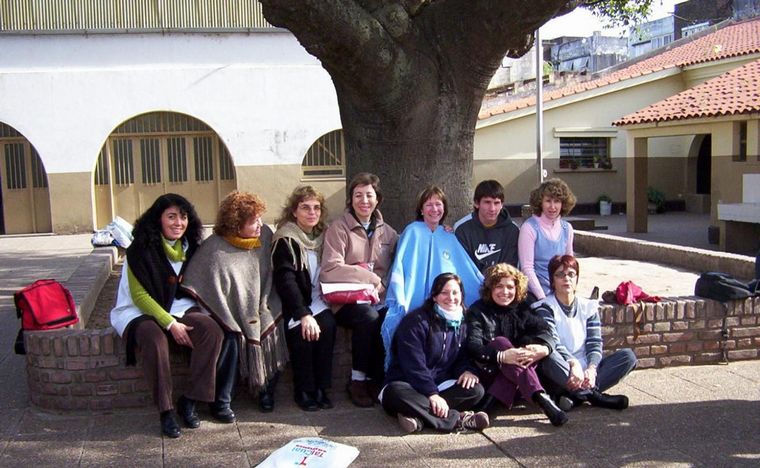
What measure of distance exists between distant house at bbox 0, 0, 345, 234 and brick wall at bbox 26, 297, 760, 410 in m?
14.2

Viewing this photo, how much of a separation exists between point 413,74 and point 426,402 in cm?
288

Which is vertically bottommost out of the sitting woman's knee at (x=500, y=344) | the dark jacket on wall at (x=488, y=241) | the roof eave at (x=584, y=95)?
the sitting woman's knee at (x=500, y=344)

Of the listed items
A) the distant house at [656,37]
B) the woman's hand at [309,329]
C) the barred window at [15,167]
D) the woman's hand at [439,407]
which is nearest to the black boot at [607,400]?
the woman's hand at [439,407]

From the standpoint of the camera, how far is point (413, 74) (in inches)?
258

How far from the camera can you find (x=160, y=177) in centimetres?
1969

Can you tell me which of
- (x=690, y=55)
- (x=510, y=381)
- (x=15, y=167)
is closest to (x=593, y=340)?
(x=510, y=381)

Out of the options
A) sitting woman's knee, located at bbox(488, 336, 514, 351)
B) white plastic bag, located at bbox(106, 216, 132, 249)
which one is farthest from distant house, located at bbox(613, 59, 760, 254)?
white plastic bag, located at bbox(106, 216, 132, 249)

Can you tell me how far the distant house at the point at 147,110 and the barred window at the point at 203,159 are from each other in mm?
25

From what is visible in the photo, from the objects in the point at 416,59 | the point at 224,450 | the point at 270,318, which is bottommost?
the point at 224,450

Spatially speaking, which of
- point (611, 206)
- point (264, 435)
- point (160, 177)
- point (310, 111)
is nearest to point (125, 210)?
point (160, 177)

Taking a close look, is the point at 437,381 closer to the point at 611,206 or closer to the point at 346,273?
the point at 346,273

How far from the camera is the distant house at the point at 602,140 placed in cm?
2166

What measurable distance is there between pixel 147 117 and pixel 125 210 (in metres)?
2.35

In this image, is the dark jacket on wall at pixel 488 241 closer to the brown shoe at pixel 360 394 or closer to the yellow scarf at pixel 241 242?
the brown shoe at pixel 360 394
